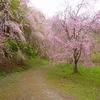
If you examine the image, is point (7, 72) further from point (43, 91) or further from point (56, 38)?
point (43, 91)

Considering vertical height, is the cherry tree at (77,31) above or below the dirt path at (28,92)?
above

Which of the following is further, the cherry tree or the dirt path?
the cherry tree

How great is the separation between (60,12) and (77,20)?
83.6 inches

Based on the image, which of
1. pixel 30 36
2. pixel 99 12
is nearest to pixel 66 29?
pixel 99 12

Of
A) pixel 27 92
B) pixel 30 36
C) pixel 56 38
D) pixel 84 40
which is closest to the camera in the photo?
pixel 27 92

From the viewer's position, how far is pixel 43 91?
1543 centimetres

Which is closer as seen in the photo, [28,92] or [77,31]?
[28,92]

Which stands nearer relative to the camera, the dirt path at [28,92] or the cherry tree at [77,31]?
the dirt path at [28,92]

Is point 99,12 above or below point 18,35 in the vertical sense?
above

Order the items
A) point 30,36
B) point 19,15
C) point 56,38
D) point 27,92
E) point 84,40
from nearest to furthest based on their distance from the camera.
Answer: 1. point 27,92
2. point 84,40
3. point 56,38
4. point 19,15
5. point 30,36

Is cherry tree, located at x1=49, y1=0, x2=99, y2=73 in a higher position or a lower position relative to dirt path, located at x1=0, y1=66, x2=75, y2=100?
higher

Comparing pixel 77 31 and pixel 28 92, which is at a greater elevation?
pixel 77 31

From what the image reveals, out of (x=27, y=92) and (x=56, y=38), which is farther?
(x=56, y=38)

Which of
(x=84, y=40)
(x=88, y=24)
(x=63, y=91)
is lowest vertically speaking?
(x=63, y=91)
